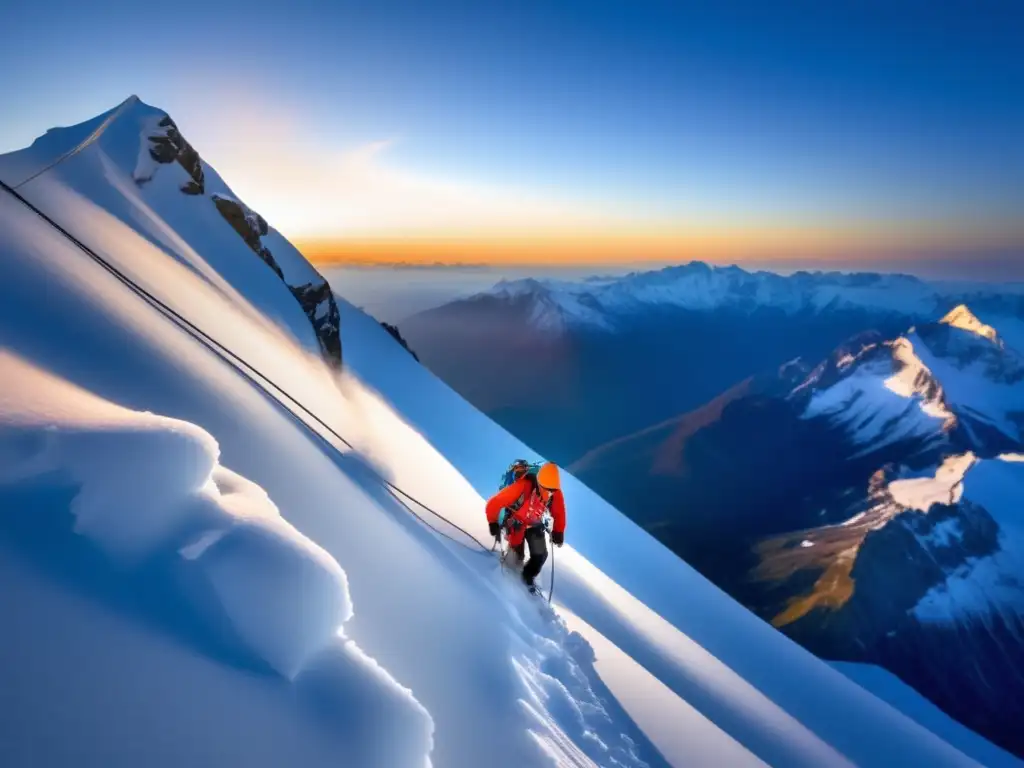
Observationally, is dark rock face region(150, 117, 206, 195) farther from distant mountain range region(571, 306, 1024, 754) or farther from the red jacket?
distant mountain range region(571, 306, 1024, 754)

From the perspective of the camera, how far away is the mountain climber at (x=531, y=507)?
25.4 feet

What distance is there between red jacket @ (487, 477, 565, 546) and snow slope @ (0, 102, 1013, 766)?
0.91 metres

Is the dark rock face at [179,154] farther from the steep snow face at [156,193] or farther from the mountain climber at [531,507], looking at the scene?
the mountain climber at [531,507]

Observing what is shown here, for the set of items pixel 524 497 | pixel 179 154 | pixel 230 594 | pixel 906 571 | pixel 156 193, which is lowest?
pixel 906 571

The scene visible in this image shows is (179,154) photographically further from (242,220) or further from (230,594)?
(230,594)

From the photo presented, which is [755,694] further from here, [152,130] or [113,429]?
[152,130]

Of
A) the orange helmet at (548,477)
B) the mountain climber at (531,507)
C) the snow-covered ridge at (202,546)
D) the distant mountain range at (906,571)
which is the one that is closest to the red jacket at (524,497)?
the mountain climber at (531,507)

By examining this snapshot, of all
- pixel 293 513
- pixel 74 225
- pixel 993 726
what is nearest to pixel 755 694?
pixel 293 513

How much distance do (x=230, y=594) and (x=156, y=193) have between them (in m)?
17.9

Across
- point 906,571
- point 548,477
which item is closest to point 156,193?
point 548,477

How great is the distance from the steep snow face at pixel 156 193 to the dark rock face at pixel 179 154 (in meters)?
0.03

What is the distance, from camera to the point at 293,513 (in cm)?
525

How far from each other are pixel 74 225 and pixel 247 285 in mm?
7776

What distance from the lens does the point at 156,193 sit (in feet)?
54.0
